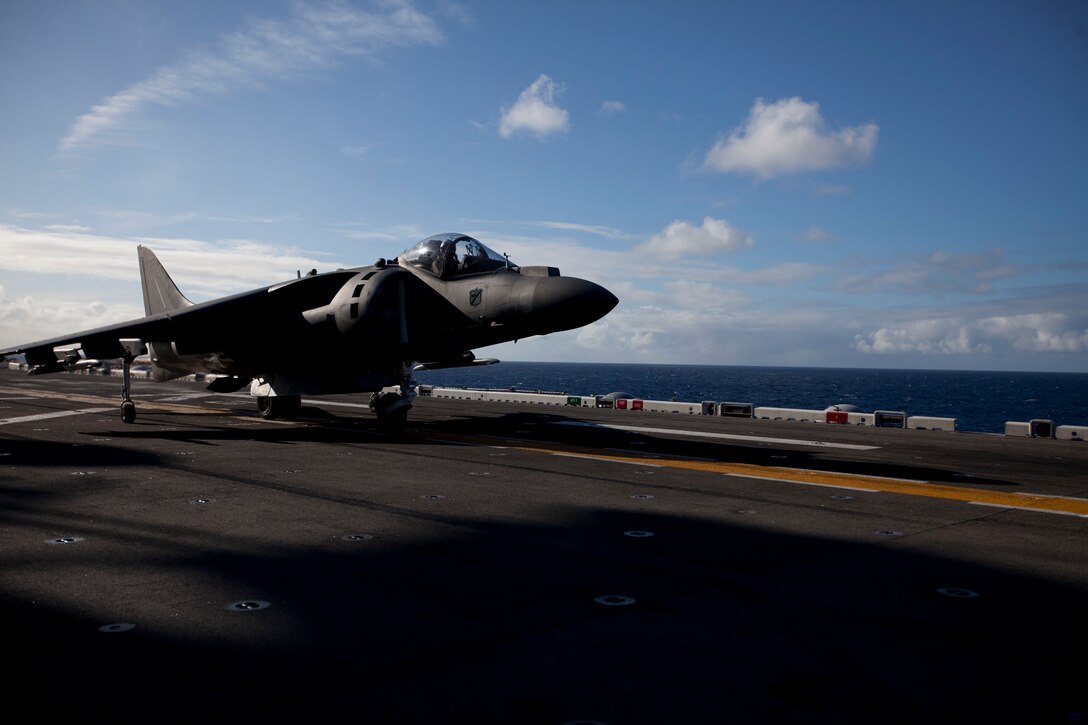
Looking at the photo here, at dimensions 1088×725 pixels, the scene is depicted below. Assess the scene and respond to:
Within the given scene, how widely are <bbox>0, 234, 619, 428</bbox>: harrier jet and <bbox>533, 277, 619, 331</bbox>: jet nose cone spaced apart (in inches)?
1.0

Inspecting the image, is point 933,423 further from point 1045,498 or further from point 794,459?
point 1045,498

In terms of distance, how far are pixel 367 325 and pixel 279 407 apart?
8798 mm

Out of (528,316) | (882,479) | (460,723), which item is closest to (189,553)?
(460,723)

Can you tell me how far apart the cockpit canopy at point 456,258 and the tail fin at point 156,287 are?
14359mm

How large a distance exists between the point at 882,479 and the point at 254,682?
1183 cm

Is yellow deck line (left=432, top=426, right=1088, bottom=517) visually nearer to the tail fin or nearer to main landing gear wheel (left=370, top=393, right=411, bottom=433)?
main landing gear wheel (left=370, top=393, right=411, bottom=433)

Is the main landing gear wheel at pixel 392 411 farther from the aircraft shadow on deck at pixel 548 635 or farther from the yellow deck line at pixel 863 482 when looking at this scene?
the aircraft shadow on deck at pixel 548 635

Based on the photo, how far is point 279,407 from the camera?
2545 cm

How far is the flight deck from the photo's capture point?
14.2 feet

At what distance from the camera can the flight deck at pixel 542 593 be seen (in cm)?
433

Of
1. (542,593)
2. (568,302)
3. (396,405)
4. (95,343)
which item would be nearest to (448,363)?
(396,405)

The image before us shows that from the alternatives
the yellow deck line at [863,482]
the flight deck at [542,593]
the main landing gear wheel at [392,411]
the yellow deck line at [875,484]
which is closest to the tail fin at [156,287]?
the main landing gear wheel at [392,411]

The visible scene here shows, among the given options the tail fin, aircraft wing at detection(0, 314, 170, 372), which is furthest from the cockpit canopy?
the tail fin

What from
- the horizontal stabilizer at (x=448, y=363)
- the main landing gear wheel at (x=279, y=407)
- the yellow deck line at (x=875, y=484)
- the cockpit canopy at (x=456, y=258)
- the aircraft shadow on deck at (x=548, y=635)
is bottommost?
the aircraft shadow on deck at (x=548, y=635)
